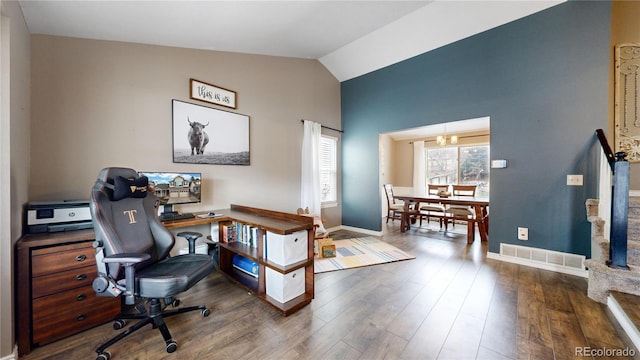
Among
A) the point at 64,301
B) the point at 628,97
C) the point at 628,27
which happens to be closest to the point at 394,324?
the point at 64,301

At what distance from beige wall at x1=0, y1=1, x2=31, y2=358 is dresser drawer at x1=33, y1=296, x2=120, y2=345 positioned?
12 centimetres

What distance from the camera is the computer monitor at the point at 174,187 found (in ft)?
7.64

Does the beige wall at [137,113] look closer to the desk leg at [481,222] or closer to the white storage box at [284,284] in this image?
the white storage box at [284,284]

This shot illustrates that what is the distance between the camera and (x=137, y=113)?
2.36 metres

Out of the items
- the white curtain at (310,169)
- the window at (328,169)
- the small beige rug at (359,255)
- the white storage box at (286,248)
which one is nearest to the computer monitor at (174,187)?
the white storage box at (286,248)

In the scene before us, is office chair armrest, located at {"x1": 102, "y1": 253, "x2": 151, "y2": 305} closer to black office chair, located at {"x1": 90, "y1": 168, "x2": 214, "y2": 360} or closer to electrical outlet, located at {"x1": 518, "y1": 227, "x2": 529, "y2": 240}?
black office chair, located at {"x1": 90, "y1": 168, "x2": 214, "y2": 360}

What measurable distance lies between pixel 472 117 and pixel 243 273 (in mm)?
3627

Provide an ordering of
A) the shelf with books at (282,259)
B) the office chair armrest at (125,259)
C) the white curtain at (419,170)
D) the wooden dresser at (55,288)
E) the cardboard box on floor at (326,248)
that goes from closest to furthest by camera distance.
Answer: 1. the office chair armrest at (125,259)
2. the wooden dresser at (55,288)
3. the shelf with books at (282,259)
4. the cardboard box on floor at (326,248)
5. the white curtain at (419,170)

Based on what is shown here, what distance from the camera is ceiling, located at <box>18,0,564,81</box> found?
6.18 ft

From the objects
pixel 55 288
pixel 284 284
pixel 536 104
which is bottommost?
pixel 284 284

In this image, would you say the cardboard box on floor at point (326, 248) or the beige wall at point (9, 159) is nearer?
the beige wall at point (9, 159)

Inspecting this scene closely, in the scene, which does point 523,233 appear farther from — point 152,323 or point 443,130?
point 152,323

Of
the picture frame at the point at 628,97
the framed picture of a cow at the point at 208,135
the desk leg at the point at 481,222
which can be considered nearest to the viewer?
the framed picture of a cow at the point at 208,135

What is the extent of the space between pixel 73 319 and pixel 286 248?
1.51 m
